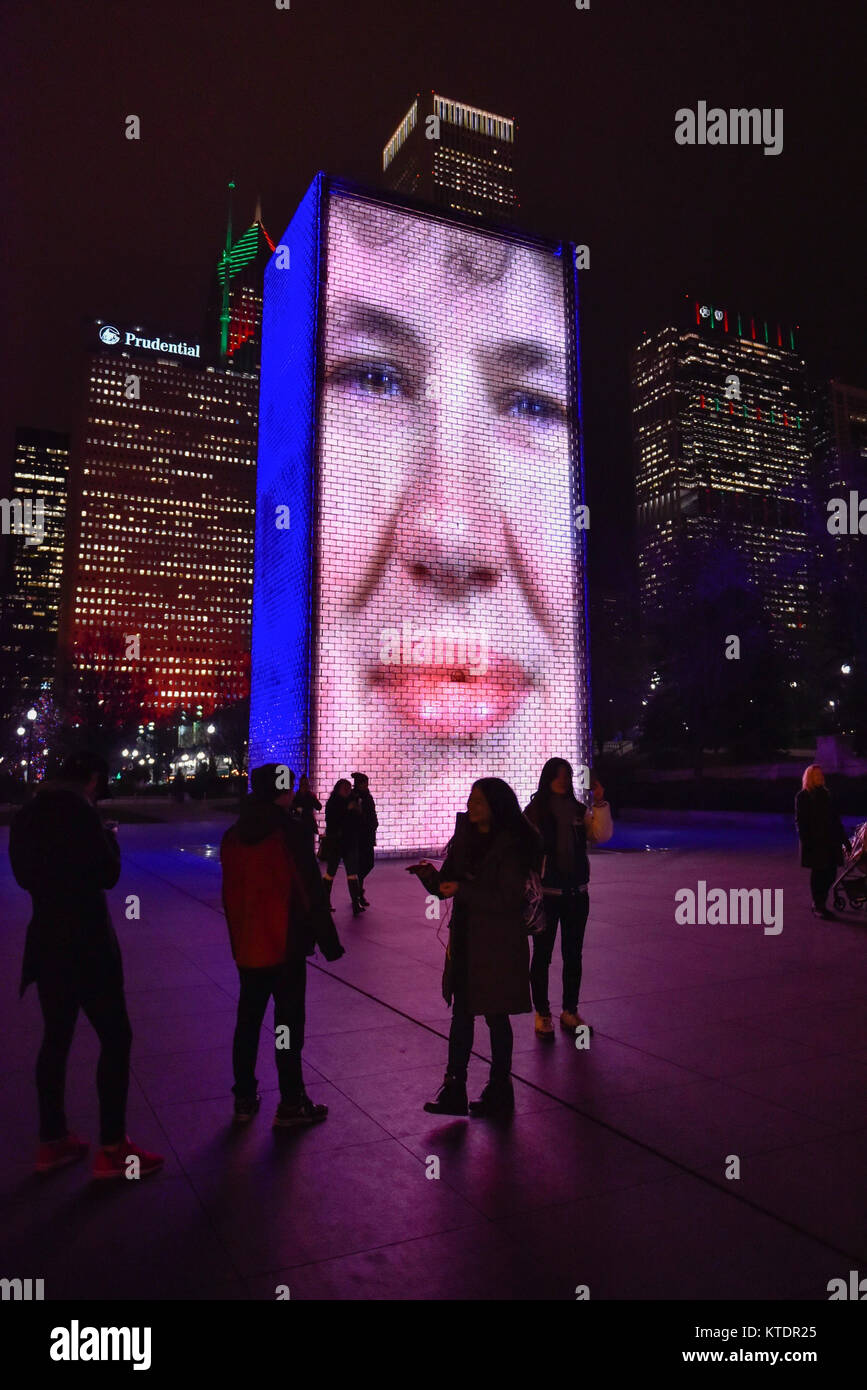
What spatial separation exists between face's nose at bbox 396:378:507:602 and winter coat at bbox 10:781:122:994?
46.1 ft

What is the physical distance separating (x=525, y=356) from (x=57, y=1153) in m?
18.8

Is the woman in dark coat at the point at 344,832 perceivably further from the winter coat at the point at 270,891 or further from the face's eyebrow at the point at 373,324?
the face's eyebrow at the point at 373,324

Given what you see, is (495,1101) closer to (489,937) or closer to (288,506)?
(489,937)

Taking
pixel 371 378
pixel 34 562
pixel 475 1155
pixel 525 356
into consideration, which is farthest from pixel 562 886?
pixel 34 562

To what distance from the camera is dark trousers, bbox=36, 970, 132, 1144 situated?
385 centimetres

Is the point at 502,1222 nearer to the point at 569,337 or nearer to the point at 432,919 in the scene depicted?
the point at 432,919

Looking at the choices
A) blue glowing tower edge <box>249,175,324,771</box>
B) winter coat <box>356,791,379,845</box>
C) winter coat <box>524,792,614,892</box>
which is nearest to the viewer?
winter coat <box>524,792,614,892</box>

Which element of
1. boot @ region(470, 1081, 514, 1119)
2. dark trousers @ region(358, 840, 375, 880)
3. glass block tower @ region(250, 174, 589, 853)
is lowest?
boot @ region(470, 1081, 514, 1119)

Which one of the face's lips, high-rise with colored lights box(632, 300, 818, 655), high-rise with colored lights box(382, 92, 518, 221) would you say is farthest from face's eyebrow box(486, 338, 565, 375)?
high-rise with colored lights box(382, 92, 518, 221)

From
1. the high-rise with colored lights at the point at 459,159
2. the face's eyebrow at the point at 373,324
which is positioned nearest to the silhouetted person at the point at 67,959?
the face's eyebrow at the point at 373,324

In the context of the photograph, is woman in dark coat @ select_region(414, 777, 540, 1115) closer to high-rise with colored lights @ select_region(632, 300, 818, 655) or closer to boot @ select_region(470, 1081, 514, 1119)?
boot @ select_region(470, 1081, 514, 1119)

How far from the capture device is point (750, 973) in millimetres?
7426

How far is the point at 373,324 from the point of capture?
699 inches

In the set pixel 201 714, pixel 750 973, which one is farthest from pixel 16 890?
pixel 201 714
